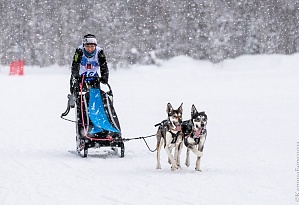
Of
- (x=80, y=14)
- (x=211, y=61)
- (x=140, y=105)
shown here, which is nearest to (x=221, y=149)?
(x=140, y=105)

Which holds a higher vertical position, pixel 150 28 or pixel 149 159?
pixel 150 28

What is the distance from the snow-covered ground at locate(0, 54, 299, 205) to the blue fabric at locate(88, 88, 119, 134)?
45 cm

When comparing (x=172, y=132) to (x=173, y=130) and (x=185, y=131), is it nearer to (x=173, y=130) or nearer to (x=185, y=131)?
(x=173, y=130)

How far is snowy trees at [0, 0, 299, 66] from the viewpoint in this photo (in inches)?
1933

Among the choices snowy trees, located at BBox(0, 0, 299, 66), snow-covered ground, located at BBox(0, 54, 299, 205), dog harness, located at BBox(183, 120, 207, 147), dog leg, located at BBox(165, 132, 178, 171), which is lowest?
snow-covered ground, located at BBox(0, 54, 299, 205)

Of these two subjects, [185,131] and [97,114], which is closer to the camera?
[185,131]

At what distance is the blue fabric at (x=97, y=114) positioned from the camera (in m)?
10.5

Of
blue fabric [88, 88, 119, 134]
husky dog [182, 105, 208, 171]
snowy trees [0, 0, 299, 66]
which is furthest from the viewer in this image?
snowy trees [0, 0, 299, 66]

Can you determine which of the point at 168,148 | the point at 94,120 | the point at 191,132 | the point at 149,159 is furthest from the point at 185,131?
the point at 94,120

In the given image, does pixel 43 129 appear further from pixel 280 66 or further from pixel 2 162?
pixel 280 66

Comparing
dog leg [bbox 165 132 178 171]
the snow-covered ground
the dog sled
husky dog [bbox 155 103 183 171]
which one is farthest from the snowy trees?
dog leg [bbox 165 132 178 171]

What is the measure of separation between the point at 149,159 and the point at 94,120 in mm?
1099

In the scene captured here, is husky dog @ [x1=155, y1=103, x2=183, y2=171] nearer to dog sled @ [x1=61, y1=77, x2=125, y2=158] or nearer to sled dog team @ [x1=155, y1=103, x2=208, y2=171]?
sled dog team @ [x1=155, y1=103, x2=208, y2=171]

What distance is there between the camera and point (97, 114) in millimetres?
10758
